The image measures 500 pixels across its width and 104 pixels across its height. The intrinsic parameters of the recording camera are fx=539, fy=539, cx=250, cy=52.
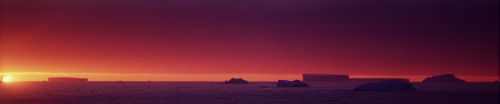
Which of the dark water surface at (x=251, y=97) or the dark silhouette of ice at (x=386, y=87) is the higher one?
the dark silhouette of ice at (x=386, y=87)

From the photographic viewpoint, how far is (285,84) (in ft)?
296

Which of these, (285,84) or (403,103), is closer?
(403,103)

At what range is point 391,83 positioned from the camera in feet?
210

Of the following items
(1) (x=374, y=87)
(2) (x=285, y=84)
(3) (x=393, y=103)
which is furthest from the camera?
(2) (x=285, y=84)

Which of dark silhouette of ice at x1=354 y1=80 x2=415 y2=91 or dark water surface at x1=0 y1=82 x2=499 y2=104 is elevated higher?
dark silhouette of ice at x1=354 y1=80 x2=415 y2=91

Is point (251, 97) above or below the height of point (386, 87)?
below

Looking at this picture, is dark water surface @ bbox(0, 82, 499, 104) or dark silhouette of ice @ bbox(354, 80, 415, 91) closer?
dark water surface @ bbox(0, 82, 499, 104)

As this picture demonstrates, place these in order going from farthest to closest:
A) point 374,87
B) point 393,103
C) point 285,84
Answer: point 285,84
point 374,87
point 393,103

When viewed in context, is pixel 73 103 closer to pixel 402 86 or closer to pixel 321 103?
pixel 321 103

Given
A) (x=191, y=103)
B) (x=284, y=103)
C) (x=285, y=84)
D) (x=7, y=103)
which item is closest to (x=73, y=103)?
(x=7, y=103)

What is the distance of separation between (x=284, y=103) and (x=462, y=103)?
1248 centimetres

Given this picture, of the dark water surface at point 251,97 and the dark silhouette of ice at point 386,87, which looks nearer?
the dark water surface at point 251,97

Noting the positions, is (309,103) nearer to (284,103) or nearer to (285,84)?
(284,103)

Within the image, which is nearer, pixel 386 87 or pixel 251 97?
pixel 251 97
